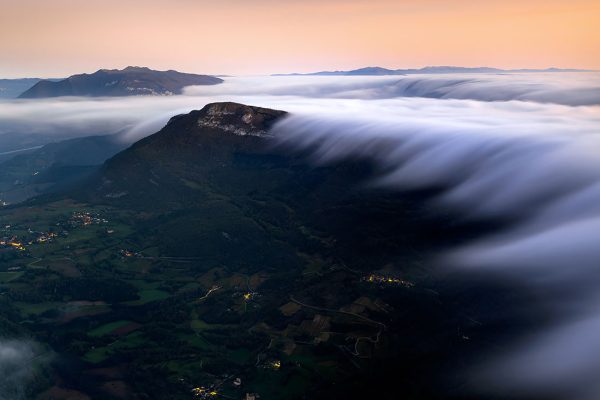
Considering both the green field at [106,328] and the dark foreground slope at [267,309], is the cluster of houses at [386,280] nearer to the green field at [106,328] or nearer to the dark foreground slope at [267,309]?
the dark foreground slope at [267,309]

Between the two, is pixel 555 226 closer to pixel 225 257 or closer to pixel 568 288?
pixel 568 288

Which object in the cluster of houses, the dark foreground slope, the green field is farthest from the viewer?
the cluster of houses

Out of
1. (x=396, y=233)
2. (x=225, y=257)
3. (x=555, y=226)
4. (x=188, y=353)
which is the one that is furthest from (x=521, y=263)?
(x=225, y=257)

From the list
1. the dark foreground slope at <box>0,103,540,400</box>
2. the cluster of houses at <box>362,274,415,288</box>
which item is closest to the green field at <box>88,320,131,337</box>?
the dark foreground slope at <box>0,103,540,400</box>

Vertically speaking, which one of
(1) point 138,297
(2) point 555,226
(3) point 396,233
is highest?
(2) point 555,226

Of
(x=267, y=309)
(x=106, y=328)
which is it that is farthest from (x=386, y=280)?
(x=106, y=328)

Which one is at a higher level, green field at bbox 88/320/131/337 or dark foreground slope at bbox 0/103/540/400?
dark foreground slope at bbox 0/103/540/400

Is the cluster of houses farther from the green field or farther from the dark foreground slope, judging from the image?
the green field

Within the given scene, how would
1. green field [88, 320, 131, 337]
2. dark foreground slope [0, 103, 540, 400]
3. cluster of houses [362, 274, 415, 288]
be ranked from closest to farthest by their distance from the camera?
dark foreground slope [0, 103, 540, 400]
green field [88, 320, 131, 337]
cluster of houses [362, 274, 415, 288]
